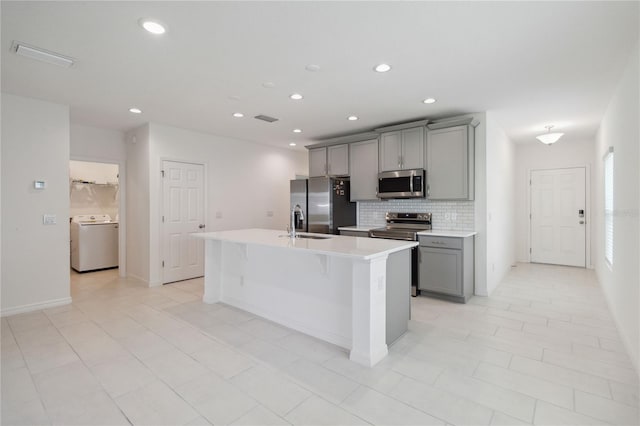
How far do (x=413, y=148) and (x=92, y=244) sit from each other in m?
6.12

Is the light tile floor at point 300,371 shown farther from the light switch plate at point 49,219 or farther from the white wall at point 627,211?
the light switch plate at point 49,219

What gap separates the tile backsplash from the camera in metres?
4.52

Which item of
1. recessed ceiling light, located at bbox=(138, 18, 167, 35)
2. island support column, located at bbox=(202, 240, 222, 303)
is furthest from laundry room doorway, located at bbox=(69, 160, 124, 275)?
recessed ceiling light, located at bbox=(138, 18, 167, 35)

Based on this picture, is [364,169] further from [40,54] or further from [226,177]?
[40,54]

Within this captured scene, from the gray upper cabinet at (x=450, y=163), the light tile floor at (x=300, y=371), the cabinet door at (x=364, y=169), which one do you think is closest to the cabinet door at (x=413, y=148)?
the gray upper cabinet at (x=450, y=163)

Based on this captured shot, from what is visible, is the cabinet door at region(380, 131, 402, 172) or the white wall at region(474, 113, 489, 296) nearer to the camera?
the white wall at region(474, 113, 489, 296)

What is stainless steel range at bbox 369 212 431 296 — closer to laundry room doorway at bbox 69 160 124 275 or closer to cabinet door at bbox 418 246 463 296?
cabinet door at bbox 418 246 463 296

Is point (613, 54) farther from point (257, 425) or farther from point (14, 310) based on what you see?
point (14, 310)

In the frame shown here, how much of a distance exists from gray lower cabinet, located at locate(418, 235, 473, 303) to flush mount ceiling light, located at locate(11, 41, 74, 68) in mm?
4264

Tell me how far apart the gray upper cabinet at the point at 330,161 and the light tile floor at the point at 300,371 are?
2.83m

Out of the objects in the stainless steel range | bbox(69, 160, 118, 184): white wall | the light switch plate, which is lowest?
the stainless steel range

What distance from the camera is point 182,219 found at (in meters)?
5.27

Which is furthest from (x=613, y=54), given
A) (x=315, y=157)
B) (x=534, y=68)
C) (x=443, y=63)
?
(x=315, y=157)

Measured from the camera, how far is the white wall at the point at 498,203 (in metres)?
4.43
